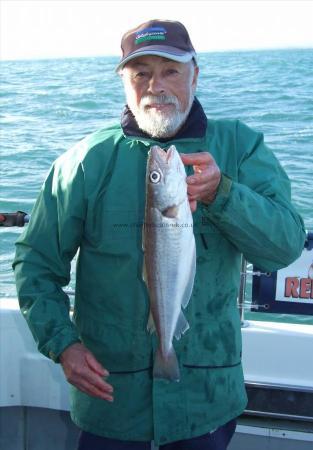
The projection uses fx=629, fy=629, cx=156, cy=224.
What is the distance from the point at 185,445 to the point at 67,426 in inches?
65.1

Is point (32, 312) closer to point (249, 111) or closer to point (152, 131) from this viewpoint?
point (152, 131)

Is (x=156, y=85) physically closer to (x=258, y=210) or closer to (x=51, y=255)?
(x=258, y=210)

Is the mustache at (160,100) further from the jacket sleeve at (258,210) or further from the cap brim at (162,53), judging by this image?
the jacket sleeve at (258,210)

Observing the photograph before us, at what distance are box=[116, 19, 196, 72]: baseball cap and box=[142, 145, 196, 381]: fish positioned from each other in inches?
21.3

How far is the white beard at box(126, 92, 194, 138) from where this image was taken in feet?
8.04

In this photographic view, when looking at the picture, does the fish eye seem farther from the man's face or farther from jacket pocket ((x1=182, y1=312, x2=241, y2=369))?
jacket pocket ((x1=182, y1=312, x2=241, y2=369))

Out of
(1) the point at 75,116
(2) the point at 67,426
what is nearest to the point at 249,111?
(1) the point at 75,116

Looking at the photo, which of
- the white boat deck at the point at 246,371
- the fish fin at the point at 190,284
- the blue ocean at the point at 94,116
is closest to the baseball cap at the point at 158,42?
the fish fin at the point at 190,284

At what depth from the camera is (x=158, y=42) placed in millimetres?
2500

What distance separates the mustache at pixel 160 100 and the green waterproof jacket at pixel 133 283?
142 mm

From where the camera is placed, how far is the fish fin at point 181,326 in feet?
7.49

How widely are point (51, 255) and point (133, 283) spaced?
0.36 metres

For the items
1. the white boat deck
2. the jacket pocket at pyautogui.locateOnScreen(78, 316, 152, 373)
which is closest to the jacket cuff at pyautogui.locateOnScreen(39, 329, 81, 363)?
the jacket pocket at pyautogui.locateOnScreen(78, 316, 152, 373)

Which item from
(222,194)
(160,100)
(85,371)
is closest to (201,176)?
(222,194)
